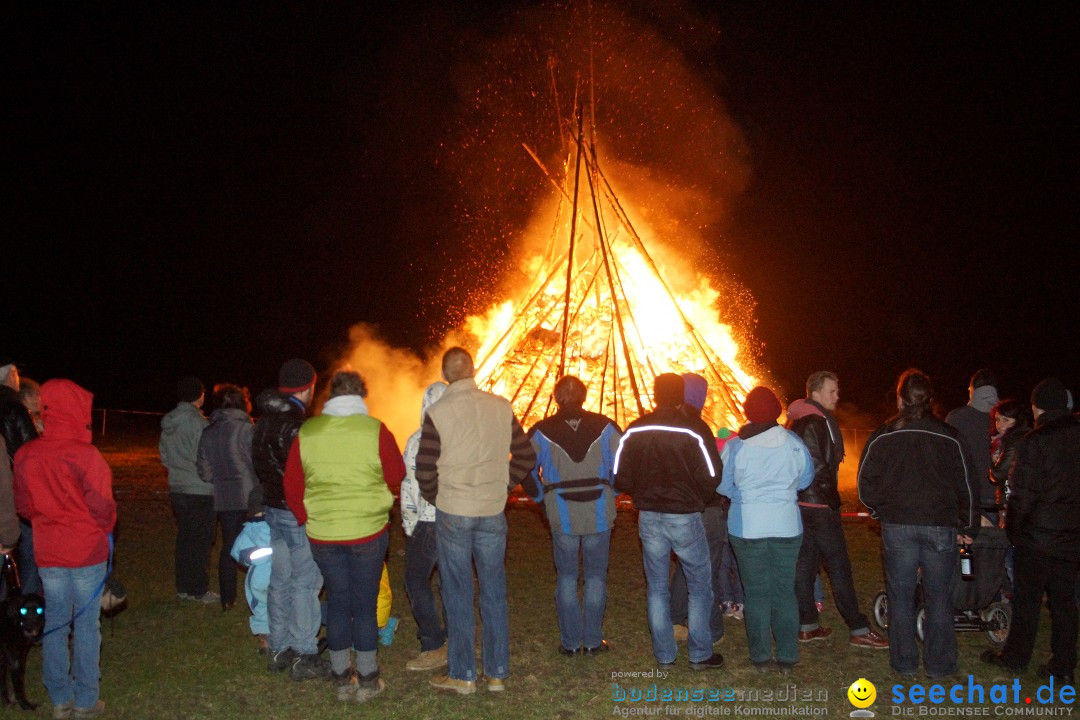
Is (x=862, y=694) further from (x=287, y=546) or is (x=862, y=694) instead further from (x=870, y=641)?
(x=287, y=546)

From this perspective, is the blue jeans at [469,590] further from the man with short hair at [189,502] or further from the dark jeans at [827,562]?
the man with short hair at [189,502]

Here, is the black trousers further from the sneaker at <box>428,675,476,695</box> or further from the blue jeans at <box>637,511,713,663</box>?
the blue jeans at <box>637,511,713,663</box>

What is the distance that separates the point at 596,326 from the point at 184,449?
6645 millimetres

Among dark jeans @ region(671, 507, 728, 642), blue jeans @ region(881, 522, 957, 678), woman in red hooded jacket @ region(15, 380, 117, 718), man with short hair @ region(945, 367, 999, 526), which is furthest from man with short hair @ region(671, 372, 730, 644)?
woman in red hooded jacket @ region(15, 380, 117, 718)

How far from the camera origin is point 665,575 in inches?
211

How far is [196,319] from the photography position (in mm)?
43031

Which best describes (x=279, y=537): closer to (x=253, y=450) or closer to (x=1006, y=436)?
(x=253, y=450)

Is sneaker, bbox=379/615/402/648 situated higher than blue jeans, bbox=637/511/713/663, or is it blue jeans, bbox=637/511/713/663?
blue jeans, bbox=637/511/713/663

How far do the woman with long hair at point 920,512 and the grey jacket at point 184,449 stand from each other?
5.41 metres

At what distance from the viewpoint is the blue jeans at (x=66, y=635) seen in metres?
4.57

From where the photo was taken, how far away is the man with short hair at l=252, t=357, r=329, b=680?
5180mm

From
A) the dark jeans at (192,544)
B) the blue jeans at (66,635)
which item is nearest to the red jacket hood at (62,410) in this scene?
the blue jeans at (66,635)

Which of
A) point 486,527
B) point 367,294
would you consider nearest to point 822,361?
point 367,294

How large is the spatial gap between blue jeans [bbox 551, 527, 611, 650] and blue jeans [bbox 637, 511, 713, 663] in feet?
1.14
